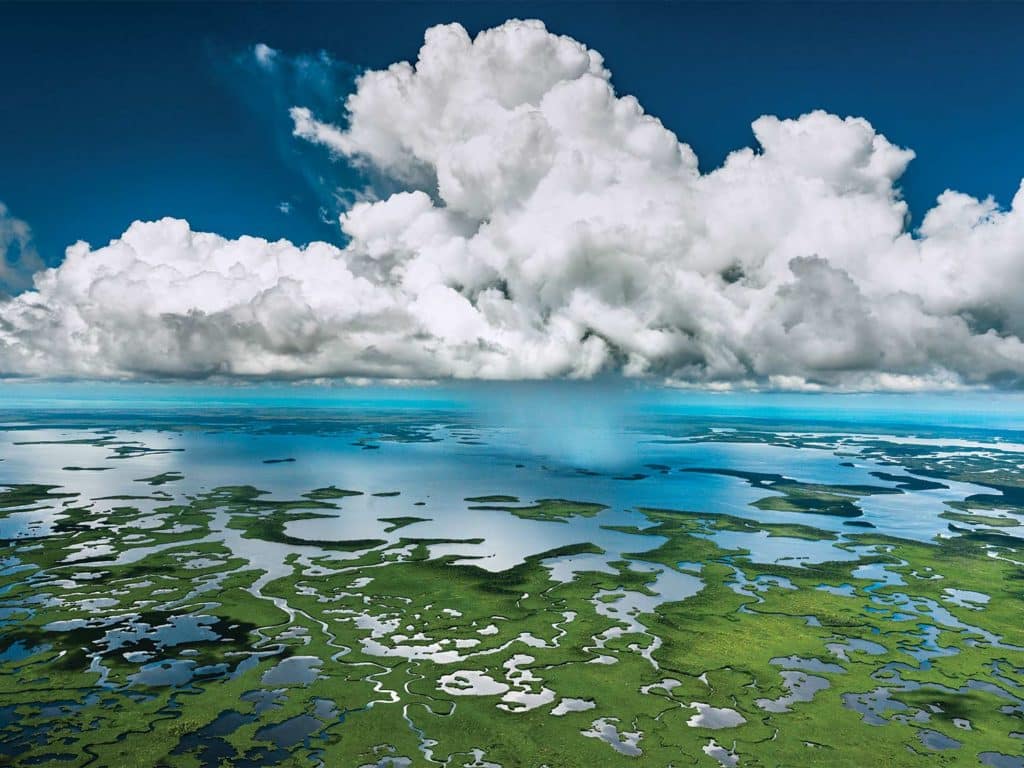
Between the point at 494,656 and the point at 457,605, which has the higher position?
the point at 494,656

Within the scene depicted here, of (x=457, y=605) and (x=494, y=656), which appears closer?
(x=494, y=656)

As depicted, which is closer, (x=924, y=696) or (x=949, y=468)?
(x=924, y=696)

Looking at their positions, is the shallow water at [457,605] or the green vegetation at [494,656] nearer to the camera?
the green vegetation at [494,656]

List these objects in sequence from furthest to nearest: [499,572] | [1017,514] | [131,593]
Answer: [1017,514] → [499,572] → [131,593]

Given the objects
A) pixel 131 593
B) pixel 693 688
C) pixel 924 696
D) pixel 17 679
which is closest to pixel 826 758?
pixel 693 688

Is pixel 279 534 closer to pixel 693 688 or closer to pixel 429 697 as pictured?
pixel 429 697

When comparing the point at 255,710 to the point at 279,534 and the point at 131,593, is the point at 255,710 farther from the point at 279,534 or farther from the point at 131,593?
the point at 279,534

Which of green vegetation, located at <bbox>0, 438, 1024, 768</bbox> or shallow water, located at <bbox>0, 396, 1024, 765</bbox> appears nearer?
green vegetation, located at <bbox>0, 438, 1024, 768</bbox>

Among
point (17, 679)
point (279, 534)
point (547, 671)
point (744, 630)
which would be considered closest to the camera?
point (17, 679)

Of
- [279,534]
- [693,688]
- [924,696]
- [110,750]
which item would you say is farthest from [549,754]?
[279,534]
